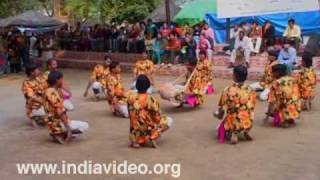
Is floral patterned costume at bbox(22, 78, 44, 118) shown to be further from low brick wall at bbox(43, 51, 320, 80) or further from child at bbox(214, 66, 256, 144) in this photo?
low brick wall at bbox(43, 51, 320, 80)

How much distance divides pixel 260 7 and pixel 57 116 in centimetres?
990

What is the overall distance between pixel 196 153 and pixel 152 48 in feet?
36.9

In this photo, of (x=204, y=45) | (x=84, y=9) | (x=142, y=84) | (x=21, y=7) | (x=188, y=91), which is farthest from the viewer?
(x=21, y=7)

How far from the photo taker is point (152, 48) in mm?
18562

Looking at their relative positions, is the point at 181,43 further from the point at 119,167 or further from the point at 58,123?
the point at 119,167

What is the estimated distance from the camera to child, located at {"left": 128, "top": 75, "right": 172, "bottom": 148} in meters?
7.66

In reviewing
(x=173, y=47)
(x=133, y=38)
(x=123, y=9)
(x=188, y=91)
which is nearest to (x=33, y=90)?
(x=188, y=91)

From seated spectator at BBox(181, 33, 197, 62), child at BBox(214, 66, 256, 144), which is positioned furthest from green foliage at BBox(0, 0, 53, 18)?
child at BBox(214, 66, 256, 144)

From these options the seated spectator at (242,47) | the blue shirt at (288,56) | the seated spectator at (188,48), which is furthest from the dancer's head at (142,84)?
the seated spectator at (188,48)

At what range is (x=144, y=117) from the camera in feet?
25.1

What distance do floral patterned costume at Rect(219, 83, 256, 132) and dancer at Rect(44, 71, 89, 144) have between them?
6.70 ft

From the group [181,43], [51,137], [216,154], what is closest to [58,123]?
[51,137]

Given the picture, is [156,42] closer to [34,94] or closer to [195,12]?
[195,12]

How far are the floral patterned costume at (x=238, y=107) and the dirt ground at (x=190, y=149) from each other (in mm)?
287
